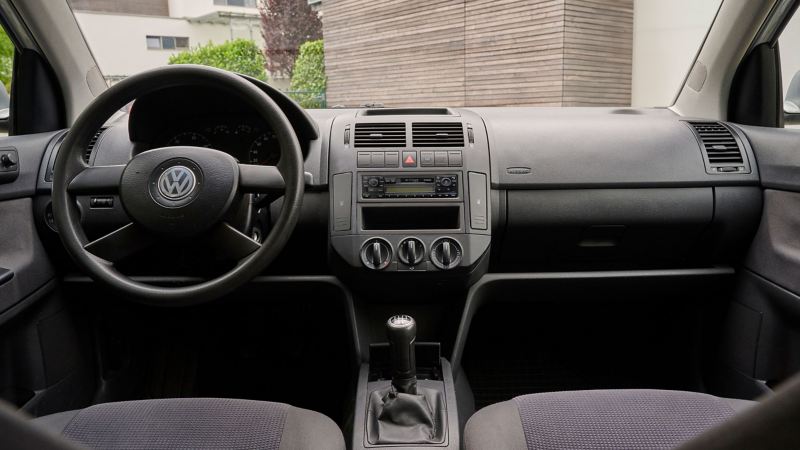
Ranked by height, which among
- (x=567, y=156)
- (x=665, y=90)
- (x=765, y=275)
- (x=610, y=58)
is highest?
(x=610, y=58)

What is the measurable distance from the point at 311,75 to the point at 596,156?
1.14 metres

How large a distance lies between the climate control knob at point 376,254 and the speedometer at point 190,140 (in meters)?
0.59

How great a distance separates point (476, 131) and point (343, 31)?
3.79 feet

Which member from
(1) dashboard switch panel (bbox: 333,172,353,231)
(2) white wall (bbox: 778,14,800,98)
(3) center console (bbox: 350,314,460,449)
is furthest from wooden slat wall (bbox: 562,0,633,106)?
(3) center console (bbox: 350,314,460,449)

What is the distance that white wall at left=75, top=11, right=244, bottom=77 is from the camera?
88.0 inches

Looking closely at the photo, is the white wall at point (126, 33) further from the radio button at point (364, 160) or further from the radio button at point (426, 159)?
the radio button at point (426, 159)

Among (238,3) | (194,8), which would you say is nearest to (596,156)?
(238,3)

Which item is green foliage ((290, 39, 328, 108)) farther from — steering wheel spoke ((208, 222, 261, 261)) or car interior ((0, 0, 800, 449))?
steering wheel spoke ((208, 222, 261, 261))

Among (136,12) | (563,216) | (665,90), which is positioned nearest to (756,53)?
(665,90)

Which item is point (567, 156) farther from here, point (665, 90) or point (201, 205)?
point (201, 205)

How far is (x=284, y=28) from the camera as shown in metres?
2.32

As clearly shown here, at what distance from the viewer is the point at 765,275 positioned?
6.11 ft

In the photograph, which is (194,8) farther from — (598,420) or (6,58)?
(598,420)

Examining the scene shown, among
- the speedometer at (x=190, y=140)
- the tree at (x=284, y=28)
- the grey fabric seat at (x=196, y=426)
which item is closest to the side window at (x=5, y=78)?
the speedometer at (x=190, y=140)
